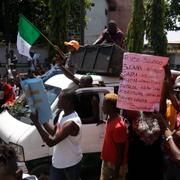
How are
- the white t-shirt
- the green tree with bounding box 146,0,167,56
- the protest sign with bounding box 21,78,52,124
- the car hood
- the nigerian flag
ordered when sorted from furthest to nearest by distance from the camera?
the green tree with bounding box 146,0,167,56 < the nigerian flag < the car hood < the white t-shirt < the protest sign with bounding box 21,78,52,124

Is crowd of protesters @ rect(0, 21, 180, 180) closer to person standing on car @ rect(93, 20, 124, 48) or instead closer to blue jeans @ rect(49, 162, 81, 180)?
blue jeans @ rect(49, 162, 81, 180)

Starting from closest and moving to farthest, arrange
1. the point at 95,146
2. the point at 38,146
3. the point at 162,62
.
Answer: the point at 162,62 → the point at 38,146 → the point at 95,146

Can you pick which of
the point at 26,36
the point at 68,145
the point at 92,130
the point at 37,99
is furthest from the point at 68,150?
the point at 26,36

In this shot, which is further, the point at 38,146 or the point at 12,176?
the point at 38,146

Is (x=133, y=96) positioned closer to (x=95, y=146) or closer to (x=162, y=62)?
(x=162, y=62)

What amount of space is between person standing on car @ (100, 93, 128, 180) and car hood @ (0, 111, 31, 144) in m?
1.80

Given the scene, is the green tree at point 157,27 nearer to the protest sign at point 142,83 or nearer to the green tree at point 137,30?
the green tree at point 137,30

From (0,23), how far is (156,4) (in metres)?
10.5

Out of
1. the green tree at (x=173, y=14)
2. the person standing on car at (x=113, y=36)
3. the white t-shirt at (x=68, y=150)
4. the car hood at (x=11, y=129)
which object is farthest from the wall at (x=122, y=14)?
the white t-shirt at (x=68, y=150)

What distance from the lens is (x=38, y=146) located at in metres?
6.63

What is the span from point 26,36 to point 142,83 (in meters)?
3.42

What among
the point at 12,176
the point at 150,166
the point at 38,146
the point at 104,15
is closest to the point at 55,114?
the point at 38,146

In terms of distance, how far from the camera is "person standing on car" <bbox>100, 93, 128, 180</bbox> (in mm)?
5051

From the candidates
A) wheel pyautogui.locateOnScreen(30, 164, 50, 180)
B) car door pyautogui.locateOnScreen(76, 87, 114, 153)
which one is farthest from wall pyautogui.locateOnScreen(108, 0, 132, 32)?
wheel pyautogui.locateOnScreen(30, 164, 50, 180)
